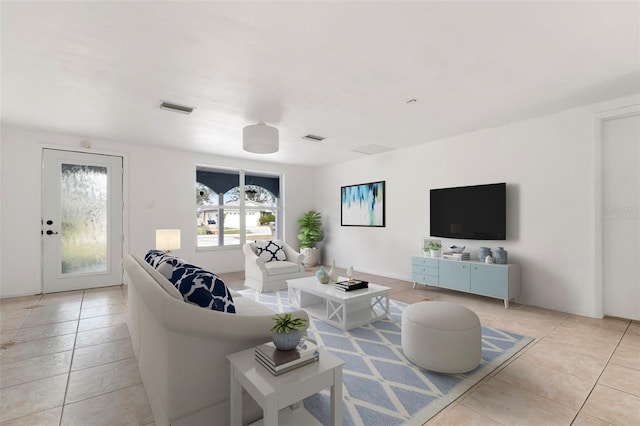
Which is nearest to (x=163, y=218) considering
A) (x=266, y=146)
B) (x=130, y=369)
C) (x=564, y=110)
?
(x=266, y=146)

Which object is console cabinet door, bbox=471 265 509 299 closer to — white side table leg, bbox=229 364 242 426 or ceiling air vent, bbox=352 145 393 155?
ceiling air vent, bbox=352 145 393 155

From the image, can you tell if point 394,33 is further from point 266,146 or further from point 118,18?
point 266,146

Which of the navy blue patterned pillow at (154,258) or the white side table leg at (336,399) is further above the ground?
the navy blue patterned pillow at (154,258)

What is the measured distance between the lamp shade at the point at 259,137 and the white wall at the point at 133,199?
2.50 meters

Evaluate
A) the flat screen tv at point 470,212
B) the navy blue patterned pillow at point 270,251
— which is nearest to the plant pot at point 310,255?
the navy blue patterned pillow at point 270,251

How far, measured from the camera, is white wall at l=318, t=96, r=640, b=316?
3590 mm

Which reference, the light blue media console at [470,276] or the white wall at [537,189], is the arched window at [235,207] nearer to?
the white wall at [537,189]

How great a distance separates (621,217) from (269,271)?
4543 mm

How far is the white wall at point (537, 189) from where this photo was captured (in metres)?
3.59

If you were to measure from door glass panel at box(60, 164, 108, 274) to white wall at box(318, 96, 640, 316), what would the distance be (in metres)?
5.34

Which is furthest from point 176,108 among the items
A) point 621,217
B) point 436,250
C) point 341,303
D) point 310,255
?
point 621,217

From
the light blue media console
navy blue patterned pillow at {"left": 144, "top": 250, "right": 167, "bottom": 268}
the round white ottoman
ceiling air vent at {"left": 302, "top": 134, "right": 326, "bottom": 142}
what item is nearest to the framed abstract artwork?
the light blue media console

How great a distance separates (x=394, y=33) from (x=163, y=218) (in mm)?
5103

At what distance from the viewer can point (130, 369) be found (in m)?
2.38
